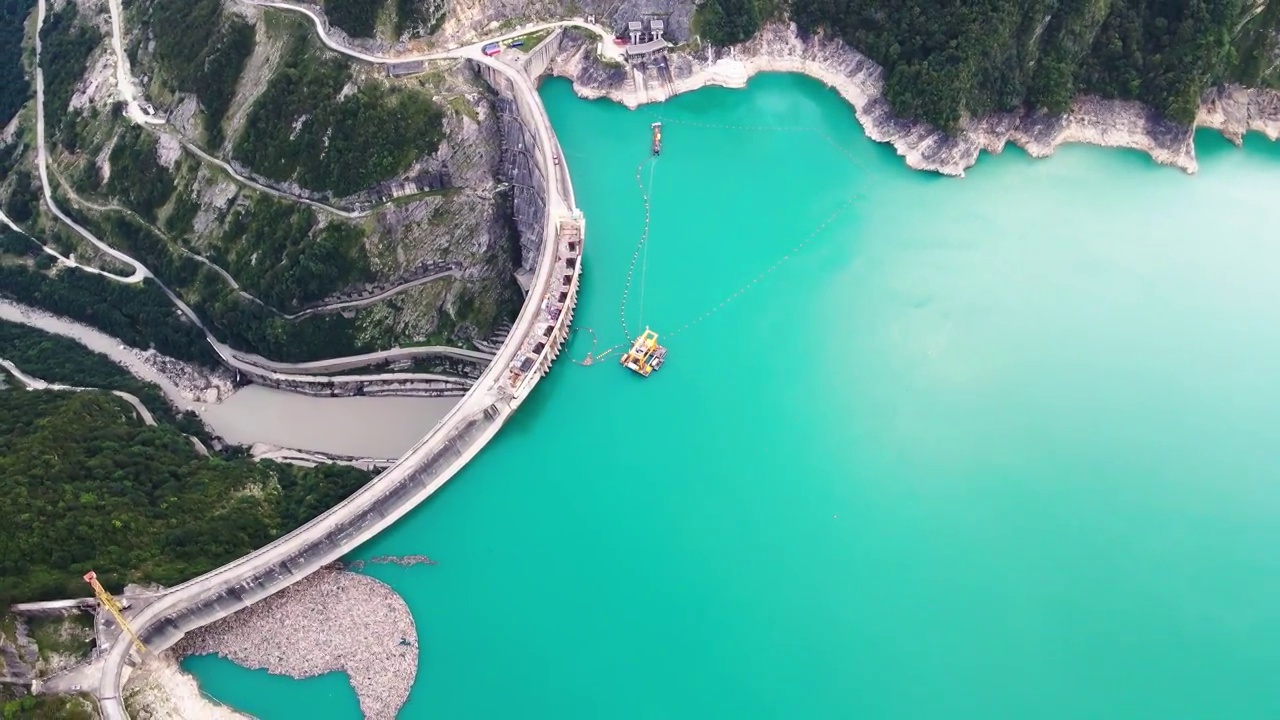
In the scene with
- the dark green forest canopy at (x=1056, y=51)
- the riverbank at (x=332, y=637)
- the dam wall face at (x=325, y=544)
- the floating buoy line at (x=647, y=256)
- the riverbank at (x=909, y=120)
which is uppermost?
the dark green forest canopy at (x=1056, y=51)

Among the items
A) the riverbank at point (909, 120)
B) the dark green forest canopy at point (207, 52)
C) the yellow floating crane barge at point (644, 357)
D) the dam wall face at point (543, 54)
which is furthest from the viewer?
the dark green forest canopy at point (207, 52)

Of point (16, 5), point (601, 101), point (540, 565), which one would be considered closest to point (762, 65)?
point (601, 101)

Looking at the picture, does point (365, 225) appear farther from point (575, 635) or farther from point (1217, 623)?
point (1217, 623)

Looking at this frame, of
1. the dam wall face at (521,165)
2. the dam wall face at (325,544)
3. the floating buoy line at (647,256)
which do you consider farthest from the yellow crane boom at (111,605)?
the dam wall face at (521,165)

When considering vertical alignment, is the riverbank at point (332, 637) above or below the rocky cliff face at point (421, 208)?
below

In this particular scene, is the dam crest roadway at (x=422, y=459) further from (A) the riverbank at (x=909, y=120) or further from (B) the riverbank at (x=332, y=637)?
(A) the riverbank at (x=909, y=120)

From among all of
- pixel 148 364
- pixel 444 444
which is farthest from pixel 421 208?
pixel 148 364

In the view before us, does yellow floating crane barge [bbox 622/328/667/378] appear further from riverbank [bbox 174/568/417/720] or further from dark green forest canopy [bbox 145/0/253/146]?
dark green forest canopy [bbox 145/0/253/146]
